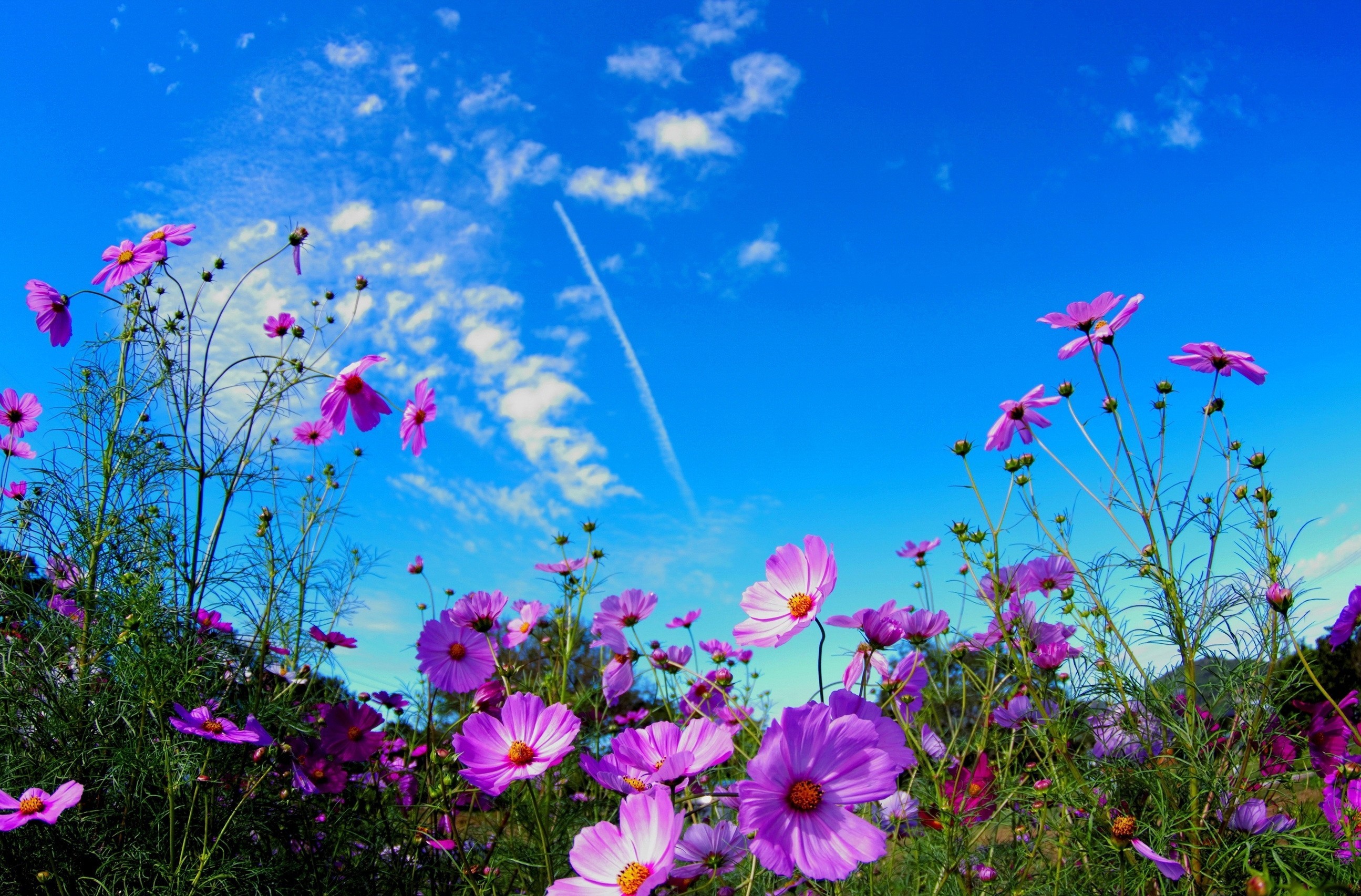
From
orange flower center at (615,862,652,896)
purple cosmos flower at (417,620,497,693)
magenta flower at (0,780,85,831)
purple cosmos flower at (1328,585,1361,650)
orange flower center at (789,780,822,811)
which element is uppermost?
purple cosmos flower at (417,620,497,693)

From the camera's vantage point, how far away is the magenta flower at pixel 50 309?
5.97ft

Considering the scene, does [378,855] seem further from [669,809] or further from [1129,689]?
[1129,689]

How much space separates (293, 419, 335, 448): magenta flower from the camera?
206 cm

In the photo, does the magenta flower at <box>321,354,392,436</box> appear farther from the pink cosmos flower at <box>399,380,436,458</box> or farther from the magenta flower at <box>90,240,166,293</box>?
the magenta flower at <box>90,240,166,293</box>

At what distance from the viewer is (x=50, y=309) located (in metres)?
→ 1.84

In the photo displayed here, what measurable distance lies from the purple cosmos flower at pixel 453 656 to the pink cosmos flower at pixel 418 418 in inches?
17.3

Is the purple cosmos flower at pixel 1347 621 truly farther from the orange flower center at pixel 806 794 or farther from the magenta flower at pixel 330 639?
the magenta flower at pixel 330 639

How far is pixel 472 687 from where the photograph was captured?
137cm

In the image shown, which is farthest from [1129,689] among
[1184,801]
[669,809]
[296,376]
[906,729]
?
[296,376]

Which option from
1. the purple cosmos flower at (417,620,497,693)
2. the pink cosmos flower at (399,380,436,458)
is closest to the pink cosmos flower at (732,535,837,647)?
the purple cosmos flower at (417,620,497,693)

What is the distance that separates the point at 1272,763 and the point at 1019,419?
0.74 meters

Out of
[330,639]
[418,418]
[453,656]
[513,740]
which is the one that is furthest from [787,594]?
[330,639]

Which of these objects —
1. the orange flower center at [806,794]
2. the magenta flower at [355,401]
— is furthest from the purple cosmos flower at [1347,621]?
the magenta flower at [355,401]

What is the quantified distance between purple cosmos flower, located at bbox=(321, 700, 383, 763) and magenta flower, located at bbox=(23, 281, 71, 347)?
1103 millimetres
